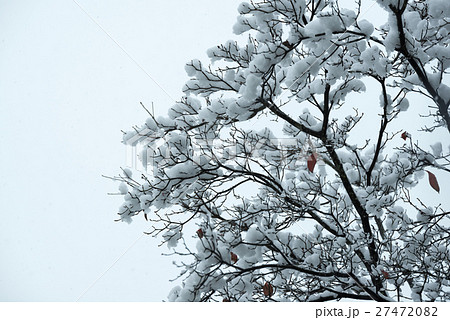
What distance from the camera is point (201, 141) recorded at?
184 inches

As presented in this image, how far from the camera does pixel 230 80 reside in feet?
15.3

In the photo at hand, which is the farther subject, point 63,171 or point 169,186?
point 63,171

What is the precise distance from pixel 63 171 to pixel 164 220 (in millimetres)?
208768

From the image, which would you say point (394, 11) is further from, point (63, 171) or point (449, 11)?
point (63, 171)

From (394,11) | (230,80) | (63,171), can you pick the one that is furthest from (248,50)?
(63,171)

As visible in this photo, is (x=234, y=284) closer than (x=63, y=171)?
Yes
